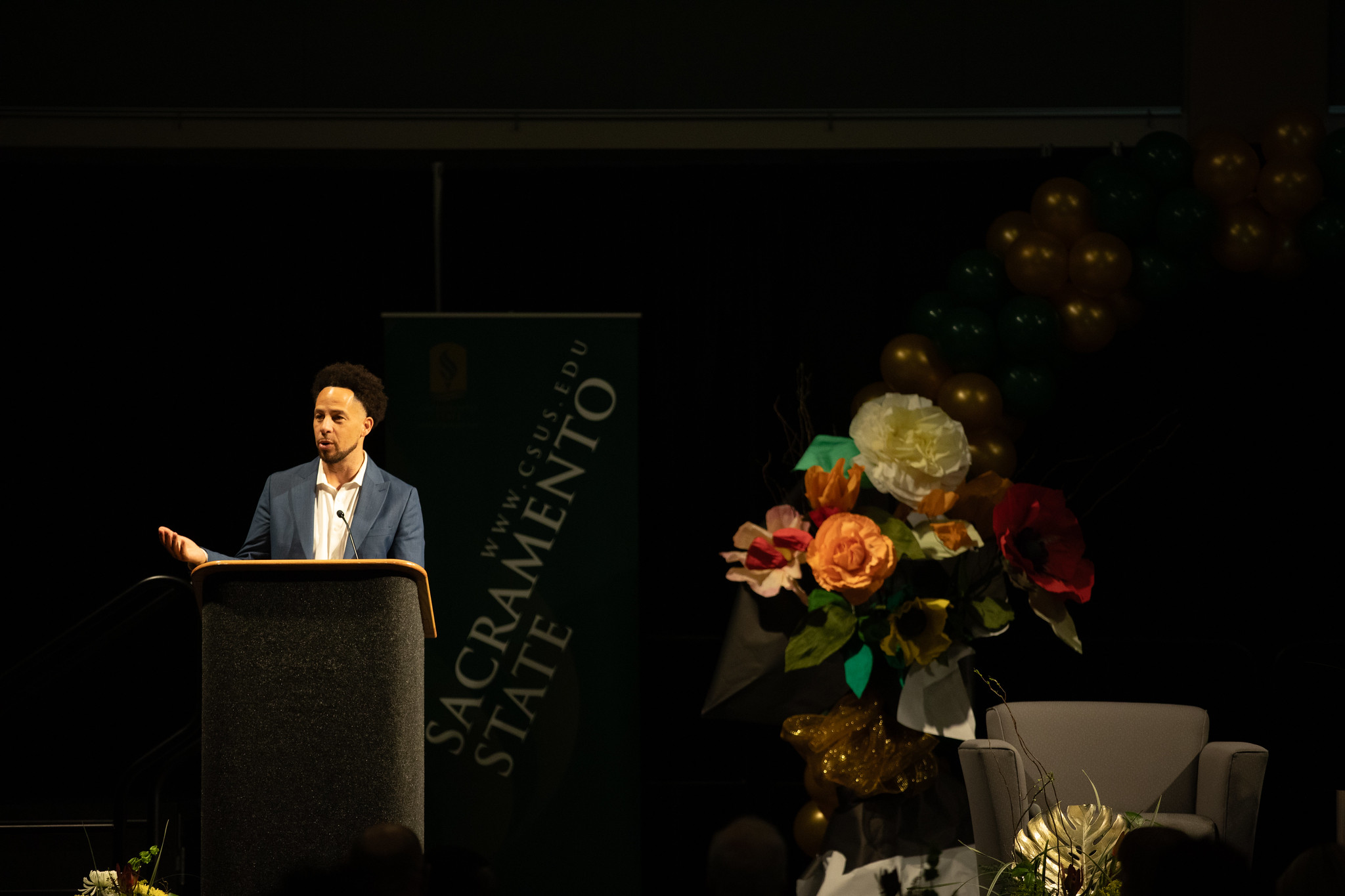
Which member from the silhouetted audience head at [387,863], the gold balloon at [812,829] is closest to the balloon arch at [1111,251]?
the gold balloon at [812,829]

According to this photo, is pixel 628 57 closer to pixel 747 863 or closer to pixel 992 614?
pixel 992 614

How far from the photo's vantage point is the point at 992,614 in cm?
296

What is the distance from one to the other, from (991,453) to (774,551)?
92 cm

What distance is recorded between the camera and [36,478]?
14.7ft

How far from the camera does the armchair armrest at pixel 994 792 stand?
9.66 feet

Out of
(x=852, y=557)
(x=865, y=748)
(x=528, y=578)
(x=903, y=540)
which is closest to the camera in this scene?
(x=852, y=557)

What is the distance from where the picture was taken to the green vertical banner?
3.85m

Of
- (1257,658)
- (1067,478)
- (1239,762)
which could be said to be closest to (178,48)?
(1067,478)

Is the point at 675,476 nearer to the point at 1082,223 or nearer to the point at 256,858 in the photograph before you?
the point at 1082,223

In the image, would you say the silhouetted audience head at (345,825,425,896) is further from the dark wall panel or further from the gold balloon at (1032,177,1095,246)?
the dark wall panel

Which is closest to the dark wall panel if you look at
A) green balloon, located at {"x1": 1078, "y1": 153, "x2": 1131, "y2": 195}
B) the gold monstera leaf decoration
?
green balloon, located at {"x1": 1078, "y1": 153, "x2": 1131, "y2": 195}

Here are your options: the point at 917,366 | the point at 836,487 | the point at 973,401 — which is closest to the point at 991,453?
the point at 973,401

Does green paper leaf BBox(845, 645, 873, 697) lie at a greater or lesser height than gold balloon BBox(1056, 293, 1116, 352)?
lesser

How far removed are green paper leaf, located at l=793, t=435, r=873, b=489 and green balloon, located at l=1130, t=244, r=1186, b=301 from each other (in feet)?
3.53
